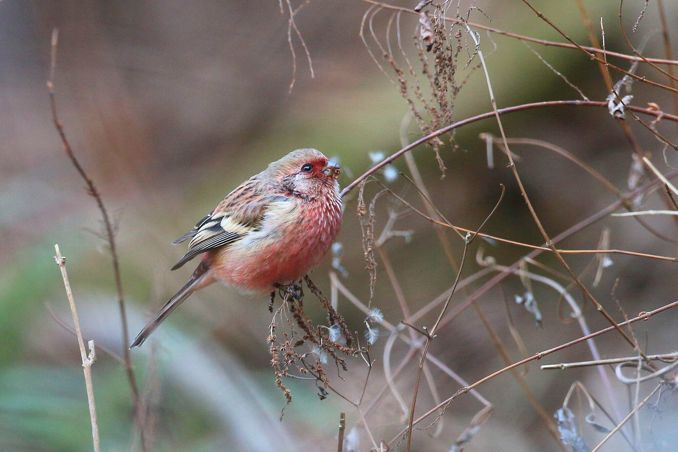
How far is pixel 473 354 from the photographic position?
25.5 ft

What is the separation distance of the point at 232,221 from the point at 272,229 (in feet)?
1.43

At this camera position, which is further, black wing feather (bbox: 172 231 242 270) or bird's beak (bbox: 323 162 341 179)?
black wing feather (bbox: 172 231 242 270)

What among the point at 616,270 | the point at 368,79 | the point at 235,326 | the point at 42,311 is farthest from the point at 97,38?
the point at 616,270

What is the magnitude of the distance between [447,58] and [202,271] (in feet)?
8.25

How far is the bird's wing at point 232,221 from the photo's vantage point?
193 inches

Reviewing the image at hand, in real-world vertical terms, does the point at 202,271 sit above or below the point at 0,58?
below

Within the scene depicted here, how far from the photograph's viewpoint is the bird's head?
4719mm

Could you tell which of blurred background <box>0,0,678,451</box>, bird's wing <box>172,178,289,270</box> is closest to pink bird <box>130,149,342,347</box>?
bird's wing <box>172,178,289,270</box>

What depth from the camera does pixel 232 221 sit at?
506 cm

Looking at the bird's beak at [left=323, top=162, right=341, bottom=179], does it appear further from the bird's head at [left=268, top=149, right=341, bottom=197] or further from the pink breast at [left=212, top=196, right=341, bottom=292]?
the pink breast at [left=212, top=196, right=341, bottom=292]

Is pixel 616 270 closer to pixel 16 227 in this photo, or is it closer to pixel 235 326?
pixel 235 326

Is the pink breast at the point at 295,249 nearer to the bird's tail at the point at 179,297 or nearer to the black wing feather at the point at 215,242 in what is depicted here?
the black wing feather at the point at 215,242

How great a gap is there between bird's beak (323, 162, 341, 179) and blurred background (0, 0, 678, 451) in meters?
0.54

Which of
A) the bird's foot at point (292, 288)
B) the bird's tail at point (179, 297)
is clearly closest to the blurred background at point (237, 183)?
the bird's tail at point (179, 297)
